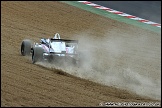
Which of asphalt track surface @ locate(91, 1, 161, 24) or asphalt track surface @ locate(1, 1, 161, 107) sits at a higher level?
asphalt track surface @ locate(91, 1, 161, 24)

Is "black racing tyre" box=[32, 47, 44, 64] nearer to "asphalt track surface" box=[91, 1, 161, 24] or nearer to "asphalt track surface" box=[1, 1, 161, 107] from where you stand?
"asphalt track surface" box=[1, 1, 161, 107]

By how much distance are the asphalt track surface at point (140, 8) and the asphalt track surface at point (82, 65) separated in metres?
1.85

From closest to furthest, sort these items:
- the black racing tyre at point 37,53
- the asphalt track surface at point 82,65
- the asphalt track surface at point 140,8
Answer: the asphalt track surface at point 82,65, the black racing tyre at point 37,53, the asphalt track surface at point 140,8

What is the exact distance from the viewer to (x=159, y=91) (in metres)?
14.6

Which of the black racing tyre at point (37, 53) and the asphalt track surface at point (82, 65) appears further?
the black racing tyre at point (37, 53)

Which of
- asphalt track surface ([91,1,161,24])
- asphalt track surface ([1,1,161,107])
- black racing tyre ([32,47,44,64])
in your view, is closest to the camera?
asphalt track surface ([1,1,161,107])

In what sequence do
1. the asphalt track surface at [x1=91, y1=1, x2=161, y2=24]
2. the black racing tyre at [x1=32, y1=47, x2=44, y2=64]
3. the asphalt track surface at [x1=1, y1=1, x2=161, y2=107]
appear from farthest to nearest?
the asphalt track surface at [x1=91, y1=1, x2=161, y2=24] < the black racing tyre at [x1=32, y1=47, x2=44, y2=64] < the asphalt track surface at [x1=1, y1=1, x2=161, y2=107]

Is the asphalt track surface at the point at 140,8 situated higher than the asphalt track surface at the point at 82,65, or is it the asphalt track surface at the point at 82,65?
the asphalt track surface at the point at 140,8

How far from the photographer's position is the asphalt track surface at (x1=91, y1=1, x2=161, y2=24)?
85.6 feet

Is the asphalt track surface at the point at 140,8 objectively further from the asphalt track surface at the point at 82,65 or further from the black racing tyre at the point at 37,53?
the black racing tyre at the point at 37,53

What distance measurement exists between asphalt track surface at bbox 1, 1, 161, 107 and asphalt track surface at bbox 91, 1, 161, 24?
1.85m

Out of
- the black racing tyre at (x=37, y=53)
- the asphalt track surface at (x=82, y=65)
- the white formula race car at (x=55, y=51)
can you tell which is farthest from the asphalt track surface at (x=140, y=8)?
the black racing tyre at (x=37, y=53)

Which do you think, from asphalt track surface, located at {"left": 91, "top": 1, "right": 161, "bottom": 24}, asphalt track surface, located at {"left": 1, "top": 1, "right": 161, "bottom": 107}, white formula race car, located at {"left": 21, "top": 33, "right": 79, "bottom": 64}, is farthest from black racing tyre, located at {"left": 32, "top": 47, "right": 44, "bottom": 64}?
asphalt track surface, located at {"left": 91, "top": 1, "right": 161, "bottom": 24}

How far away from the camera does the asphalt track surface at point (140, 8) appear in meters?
26.1
